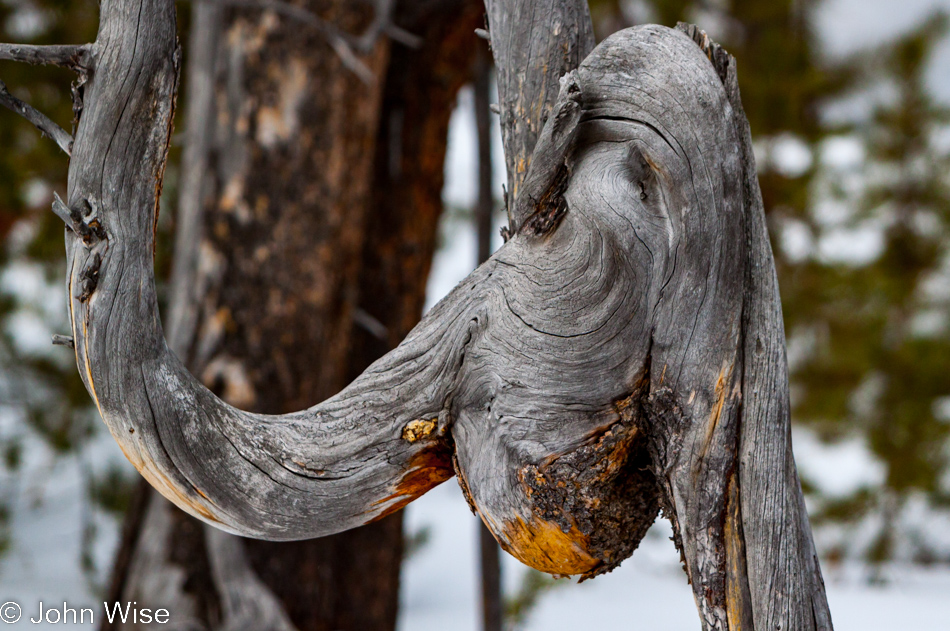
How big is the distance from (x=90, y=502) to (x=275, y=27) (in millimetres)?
1695

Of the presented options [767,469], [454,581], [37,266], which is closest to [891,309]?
[454,581]

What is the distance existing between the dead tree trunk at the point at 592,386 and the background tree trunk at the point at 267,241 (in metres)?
0.94

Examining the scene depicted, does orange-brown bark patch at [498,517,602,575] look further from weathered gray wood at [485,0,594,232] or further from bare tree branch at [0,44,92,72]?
bare tree branch at [0,44,92,72]

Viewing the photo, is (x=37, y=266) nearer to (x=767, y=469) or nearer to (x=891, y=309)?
(x=767, y=469)

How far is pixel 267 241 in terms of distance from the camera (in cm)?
158

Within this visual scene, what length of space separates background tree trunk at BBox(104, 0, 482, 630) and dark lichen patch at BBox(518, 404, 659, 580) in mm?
1022

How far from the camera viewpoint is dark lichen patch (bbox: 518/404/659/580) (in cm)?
64

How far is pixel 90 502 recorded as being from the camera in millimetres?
2477

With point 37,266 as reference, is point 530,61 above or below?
below

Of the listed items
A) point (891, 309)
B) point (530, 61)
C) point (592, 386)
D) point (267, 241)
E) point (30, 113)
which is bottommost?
point (592, 386)

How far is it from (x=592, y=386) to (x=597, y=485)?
83mm

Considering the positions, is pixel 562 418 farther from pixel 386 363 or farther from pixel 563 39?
pixel 563 39

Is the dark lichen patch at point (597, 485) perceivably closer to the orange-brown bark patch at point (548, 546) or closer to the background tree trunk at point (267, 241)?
the orange-brown bark patch at point (548, 546)

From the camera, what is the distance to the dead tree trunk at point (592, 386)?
62cm
